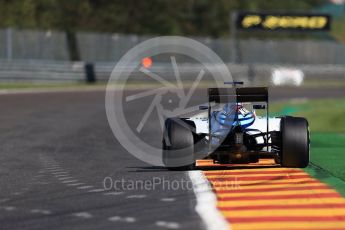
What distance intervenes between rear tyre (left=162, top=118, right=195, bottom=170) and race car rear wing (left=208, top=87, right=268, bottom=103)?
1.79 feet

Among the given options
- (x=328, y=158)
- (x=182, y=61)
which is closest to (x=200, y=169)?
(x=328, y=158)

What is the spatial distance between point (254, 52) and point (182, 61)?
15.9ft

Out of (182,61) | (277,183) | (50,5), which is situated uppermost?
(50,5)

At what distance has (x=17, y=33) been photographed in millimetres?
40469

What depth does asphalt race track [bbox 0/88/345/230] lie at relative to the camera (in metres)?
7.44

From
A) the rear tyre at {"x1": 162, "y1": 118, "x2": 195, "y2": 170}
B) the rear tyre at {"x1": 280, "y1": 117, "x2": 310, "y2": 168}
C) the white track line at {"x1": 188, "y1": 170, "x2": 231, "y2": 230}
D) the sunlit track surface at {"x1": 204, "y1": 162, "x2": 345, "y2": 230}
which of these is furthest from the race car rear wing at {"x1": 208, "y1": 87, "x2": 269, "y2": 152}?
the white track line at {"x1": 188, "y1": 170, "x2": 231, "y2": 230}

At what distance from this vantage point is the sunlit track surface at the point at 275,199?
723cm

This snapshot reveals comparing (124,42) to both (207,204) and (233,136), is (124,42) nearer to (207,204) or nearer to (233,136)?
(233,136)

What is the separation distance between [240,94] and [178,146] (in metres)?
1.05

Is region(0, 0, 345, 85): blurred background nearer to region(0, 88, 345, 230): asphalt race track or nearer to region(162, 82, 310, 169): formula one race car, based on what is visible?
region(0, 88, 345, 230): asphalt race track

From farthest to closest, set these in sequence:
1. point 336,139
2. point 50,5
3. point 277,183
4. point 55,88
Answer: point 50,5
point 55,88
point 336,139
point 277,183

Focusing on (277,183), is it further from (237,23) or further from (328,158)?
(237,23)

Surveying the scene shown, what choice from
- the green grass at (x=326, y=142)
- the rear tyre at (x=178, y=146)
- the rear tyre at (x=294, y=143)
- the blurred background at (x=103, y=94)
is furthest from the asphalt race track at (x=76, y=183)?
the green grass at (x=326, y=142)

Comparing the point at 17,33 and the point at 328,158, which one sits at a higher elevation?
the point at 17,33
